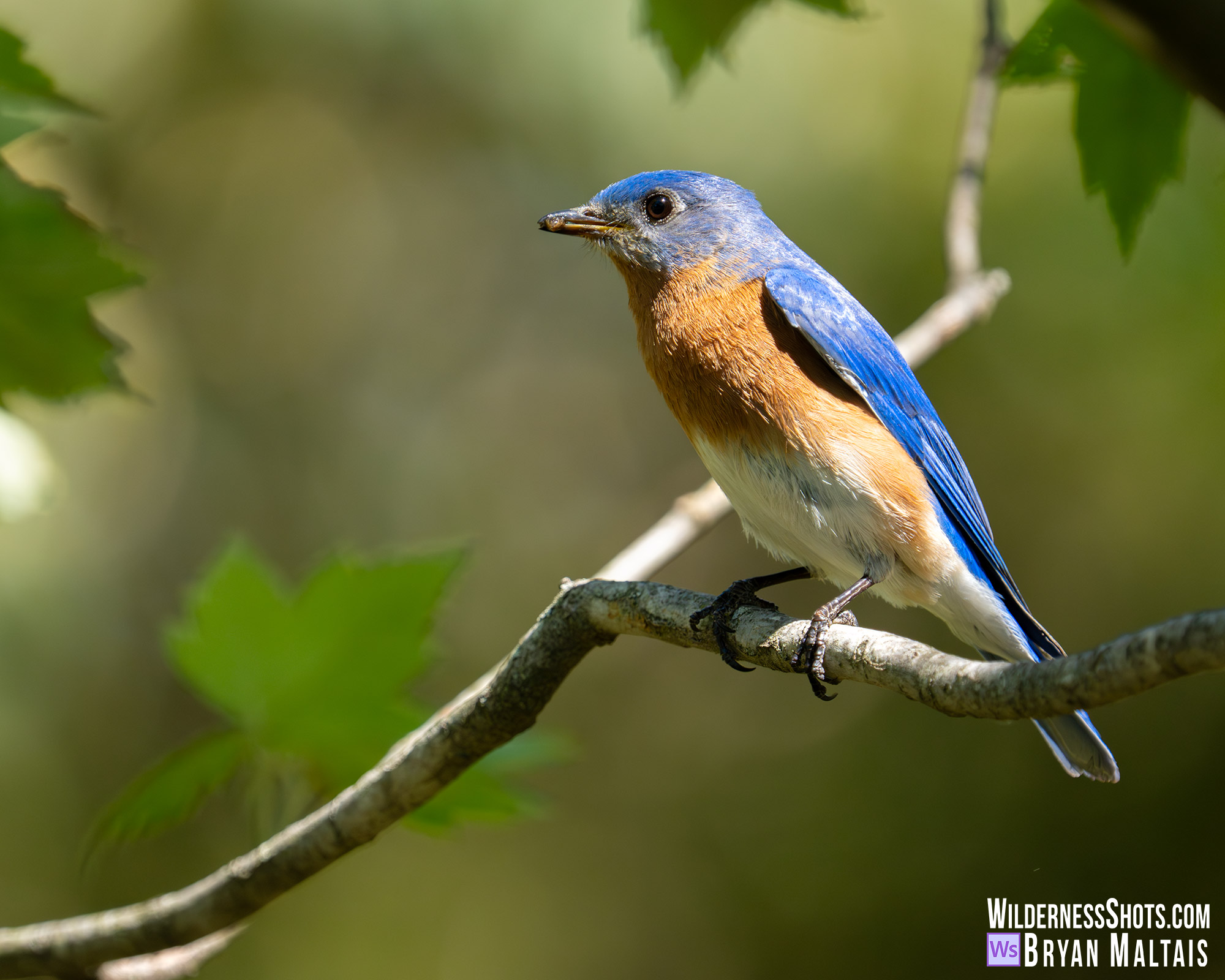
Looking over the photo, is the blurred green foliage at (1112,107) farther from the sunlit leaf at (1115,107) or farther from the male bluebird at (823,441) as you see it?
the male bluebird at (823,441)

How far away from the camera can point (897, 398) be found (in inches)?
117

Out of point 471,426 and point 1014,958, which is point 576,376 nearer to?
point 471,426

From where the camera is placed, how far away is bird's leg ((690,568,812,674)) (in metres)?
2.05

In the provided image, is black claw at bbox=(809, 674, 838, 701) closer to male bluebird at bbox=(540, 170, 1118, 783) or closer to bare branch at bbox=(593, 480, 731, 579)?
male bluebird at bbox=(540, 170, 1118, 783)

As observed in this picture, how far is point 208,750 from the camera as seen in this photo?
6.75 feet

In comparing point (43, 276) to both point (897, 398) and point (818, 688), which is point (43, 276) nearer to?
point (818, 688)

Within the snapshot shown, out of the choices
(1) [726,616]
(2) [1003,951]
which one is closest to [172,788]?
(1) [726,616]

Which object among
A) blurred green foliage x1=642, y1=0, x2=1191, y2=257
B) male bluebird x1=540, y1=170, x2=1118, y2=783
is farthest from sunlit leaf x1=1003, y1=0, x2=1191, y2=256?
male bluebird x1=540, y1=170, x2=1118, y2=783

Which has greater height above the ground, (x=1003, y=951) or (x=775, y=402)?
(x=775, y=402)

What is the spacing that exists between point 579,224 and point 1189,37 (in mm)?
2879

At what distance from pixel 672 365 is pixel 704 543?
3698 millimetres

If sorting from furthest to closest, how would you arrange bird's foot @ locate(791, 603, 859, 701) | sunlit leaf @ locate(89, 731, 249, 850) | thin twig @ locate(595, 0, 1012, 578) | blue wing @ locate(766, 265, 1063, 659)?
blue wing @ locate(766, 265, 1063, 659) → thin twig @ locate(595, 0, 1012, 578) → sunlit leaf @ locate(89, 731, 249, 850) → bird's foot @ locate(791, 603, 859, 701)

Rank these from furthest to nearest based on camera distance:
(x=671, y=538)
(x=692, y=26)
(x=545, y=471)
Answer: (x=545, y=471), (x=671, y=538), (x=692, y=26)

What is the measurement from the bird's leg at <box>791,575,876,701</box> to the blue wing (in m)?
0.65
